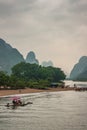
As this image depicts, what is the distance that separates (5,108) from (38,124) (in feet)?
84.2

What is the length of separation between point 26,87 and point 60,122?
115 m

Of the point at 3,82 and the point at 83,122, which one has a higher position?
the point at 3,82

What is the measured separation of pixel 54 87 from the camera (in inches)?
7648

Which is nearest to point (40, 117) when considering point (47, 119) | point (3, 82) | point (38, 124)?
point (47, 119)

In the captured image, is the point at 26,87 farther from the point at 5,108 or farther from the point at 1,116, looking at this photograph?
the point at 1,116

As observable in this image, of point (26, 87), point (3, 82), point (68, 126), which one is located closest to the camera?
point (68, 126)

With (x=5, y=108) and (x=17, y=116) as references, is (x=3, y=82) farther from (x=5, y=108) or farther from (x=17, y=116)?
(x=17, y=116)

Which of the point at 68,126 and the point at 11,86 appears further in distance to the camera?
the point at 11,86

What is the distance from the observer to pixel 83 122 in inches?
2457

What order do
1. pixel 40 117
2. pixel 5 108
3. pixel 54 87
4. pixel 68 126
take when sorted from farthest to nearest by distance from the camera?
pixel 54 87, pixel 5 108, pixel 40 117, pixel 68 126

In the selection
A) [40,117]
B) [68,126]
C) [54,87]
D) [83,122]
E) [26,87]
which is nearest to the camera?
[68,126]

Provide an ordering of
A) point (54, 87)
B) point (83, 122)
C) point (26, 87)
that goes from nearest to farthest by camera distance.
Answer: point (83, 122)
point (26, 87)
point (54, 87)

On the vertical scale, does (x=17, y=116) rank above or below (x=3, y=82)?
below

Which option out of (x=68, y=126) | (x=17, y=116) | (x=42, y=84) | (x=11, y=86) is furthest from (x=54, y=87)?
(x=68, y=126)
